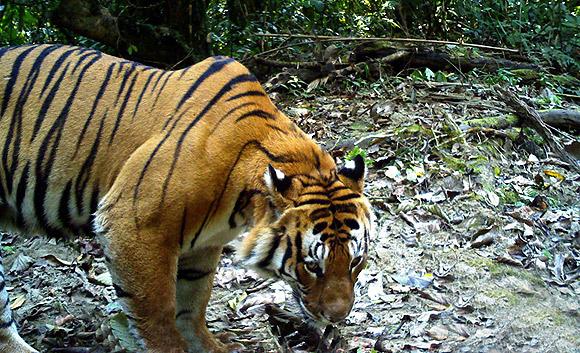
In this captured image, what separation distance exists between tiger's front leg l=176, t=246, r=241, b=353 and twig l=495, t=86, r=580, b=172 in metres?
3.91

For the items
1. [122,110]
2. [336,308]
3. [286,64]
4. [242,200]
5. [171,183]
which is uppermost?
[122,110]

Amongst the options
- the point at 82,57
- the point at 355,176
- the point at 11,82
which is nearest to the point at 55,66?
the point at 82,57

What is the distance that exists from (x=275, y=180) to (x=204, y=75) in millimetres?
886

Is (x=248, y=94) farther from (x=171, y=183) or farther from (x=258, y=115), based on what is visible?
(x=171, y=183)

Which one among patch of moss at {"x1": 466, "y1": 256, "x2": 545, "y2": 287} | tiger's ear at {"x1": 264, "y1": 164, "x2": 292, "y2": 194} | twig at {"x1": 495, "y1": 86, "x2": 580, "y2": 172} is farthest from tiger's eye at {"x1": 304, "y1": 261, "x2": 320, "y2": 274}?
twig at {"x1": 495, "y1": 86, "x2": 580, "y2": 172}

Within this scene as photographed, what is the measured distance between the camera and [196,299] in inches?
A: 166

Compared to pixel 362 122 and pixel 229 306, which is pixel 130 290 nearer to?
pixel 229 306

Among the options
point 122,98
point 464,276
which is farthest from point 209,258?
point 464,276

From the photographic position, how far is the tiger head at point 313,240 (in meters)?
3.29

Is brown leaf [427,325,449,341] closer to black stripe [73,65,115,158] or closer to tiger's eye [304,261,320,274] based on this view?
tiger's eye [304,261,320,274]

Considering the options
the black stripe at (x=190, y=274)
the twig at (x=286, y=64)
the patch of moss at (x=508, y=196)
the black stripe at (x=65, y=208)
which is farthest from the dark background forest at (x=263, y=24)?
the black stripe at (x=190, y=274)

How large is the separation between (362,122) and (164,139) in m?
4.21

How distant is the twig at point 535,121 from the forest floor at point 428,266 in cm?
15

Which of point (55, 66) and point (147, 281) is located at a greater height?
point (55, 66)
